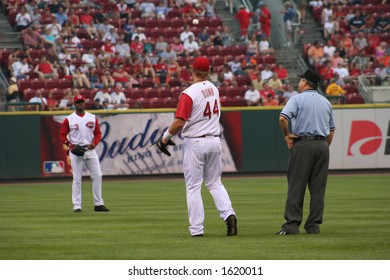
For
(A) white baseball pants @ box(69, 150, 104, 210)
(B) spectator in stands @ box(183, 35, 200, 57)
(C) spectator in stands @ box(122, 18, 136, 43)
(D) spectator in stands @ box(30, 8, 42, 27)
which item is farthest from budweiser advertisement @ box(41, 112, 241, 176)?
(A) white baseball pants @ box(69, 150, 104, 210)

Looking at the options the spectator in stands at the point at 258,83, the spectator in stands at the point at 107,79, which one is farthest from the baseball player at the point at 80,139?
the spectator in stands at the point at 258,83

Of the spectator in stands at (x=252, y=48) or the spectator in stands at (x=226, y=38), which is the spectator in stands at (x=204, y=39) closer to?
the spectator in stands at (x=226, y=38)

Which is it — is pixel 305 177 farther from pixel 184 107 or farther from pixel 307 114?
pixel 184 107

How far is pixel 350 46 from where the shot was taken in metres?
34.5

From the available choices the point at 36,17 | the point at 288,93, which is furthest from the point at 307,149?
the point at 36,17

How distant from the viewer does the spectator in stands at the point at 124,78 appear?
30.7 m

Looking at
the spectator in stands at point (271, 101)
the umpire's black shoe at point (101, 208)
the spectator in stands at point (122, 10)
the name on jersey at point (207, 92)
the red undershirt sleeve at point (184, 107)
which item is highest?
the spectator in stands at point (122, 10)

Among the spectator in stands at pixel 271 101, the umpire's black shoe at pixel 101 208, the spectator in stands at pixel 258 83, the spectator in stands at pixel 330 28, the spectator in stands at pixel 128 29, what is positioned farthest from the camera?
the spectator in stands at pixel 330 28

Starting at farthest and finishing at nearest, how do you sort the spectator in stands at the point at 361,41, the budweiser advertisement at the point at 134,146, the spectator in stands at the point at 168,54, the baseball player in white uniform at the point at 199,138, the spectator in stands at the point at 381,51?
the spectator in stands at the point at 361,41 → the spectator in stands at the point at 381,51 → the spectator in stands at the point at 168,54 → the budweiser advertisement at the point at 134,146 → the baseball player in white uniform at the point at 199,138

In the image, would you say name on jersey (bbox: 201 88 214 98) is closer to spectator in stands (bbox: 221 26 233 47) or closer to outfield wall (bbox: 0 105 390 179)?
outfield wall (bbox: 0 105 390 179)

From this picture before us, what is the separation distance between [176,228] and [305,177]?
87.5 inches

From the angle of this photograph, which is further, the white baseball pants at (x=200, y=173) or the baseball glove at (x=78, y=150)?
the baseball glove at (x=78, y=150)

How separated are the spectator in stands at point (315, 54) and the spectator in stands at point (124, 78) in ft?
21.2

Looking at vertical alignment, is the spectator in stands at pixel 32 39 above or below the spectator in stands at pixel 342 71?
above
